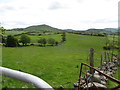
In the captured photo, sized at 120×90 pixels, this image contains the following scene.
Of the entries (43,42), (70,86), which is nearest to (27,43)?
(43,42)

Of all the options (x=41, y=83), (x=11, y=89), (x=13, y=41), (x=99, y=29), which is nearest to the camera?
(x=41, y=83)

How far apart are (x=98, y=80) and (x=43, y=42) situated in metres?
55.7

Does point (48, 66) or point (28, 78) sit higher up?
point (28, 78)

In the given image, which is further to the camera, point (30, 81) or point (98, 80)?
point (98, 80)

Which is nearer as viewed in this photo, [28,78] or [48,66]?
[28,78]

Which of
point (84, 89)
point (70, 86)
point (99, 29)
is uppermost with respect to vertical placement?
point (99, 29)

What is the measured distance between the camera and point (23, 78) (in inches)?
40.4

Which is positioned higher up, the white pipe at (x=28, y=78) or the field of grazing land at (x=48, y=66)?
the white pipe at (x=28, y=78)

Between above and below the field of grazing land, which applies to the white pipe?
above

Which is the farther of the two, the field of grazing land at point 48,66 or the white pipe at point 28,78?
the field of grazing land at point 48,66

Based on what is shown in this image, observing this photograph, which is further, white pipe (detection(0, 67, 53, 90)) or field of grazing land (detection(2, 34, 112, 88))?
field of grazing land (detection(2, 34, 112, 88))

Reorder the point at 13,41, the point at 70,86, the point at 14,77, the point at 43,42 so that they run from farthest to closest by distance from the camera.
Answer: the point at 43,42 < the point at 13,41 < the point at 70,86 < the point at 14,77

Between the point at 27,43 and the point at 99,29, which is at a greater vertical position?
the point at 99,29

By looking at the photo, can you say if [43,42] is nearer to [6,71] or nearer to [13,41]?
Answer: [13,41]
